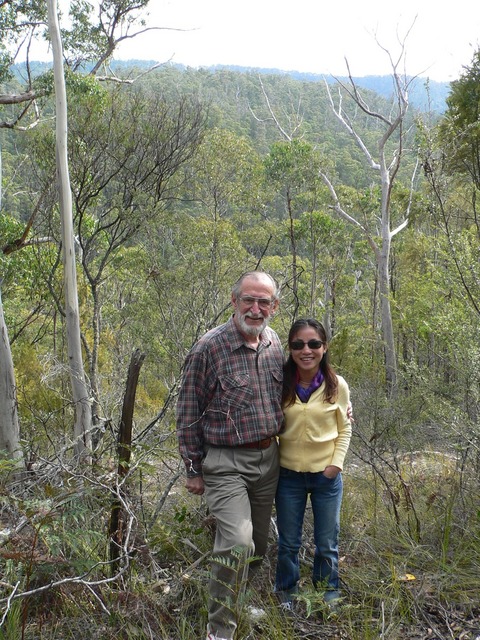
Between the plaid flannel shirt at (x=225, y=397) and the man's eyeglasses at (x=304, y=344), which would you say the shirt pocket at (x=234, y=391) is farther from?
the man's eyeglasses at (x=304, y=344)

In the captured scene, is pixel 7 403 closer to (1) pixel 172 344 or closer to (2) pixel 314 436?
(1) pixel 172 344

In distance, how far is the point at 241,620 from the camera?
2.44 m

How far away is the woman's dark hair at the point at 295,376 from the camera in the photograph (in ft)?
8.96

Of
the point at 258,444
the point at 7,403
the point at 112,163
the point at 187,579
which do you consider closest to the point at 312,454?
the point at 258,444

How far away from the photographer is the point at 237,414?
2607 mm

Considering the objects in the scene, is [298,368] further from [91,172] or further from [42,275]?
[91,172]

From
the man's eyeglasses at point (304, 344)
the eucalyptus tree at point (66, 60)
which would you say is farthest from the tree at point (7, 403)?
the man's eyeglasses at point (304, 344)

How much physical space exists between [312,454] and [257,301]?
28.8 inches

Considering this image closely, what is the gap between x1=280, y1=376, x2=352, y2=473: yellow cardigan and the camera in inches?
106

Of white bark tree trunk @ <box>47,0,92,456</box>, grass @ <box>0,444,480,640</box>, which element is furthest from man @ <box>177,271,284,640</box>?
white bark tree trunk @ <box>47,0,92,456</box>

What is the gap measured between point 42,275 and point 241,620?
888cm

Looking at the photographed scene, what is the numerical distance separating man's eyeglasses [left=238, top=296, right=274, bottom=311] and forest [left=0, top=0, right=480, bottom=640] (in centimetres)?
52

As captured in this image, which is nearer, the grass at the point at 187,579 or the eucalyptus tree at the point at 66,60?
the grass at the point at 187,579

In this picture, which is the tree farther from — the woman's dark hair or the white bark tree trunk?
the woman's dark hair
